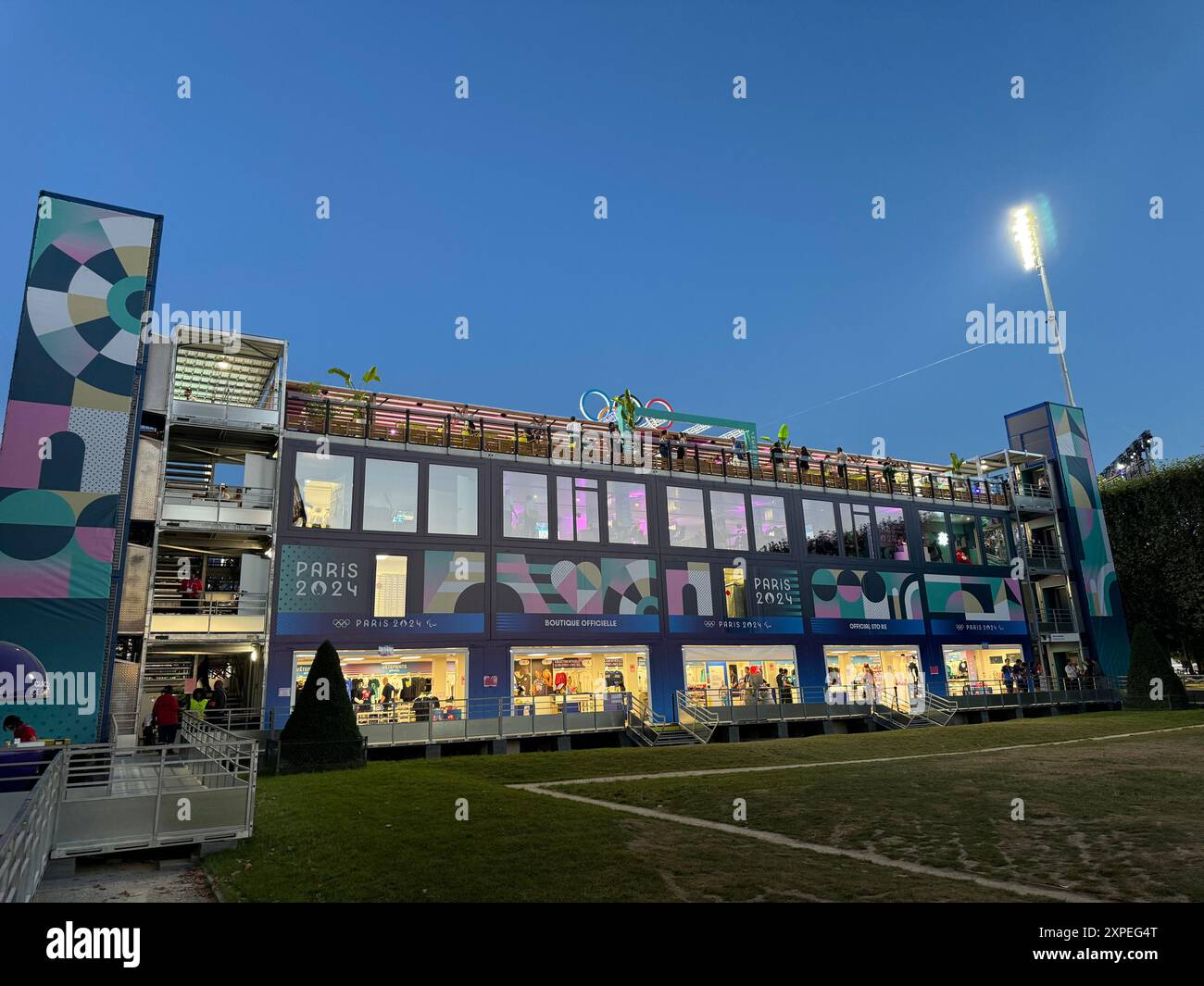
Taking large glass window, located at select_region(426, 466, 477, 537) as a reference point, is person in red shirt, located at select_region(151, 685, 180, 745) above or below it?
below

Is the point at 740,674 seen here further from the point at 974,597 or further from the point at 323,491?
the point at 323,491

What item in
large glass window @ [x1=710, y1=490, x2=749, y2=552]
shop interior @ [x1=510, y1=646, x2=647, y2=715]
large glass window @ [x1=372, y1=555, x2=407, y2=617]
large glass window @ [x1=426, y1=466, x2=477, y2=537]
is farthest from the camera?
large glass window @ [x1=710, y1=490, x2=749, y2=552]

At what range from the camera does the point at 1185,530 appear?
45.8 metres

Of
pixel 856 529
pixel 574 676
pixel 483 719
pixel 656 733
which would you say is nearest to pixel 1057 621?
pixel 856 529

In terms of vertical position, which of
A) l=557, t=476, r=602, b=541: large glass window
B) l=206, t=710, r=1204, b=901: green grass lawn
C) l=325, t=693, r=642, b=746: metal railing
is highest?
l=557, t=476, r=602, b=541: large glass window

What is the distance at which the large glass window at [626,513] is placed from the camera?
1435 inches

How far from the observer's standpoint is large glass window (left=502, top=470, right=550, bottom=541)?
112ft

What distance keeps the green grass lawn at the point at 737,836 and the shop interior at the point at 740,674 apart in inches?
583

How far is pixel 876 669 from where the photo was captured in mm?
41375

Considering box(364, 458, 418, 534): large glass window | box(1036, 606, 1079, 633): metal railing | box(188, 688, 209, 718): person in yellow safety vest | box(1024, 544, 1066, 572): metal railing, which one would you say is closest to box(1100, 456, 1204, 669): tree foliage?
box(1024, 544, 1066, 572): metal railing

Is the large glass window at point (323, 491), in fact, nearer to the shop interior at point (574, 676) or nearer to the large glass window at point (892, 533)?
the shop interior at point (574, 676)

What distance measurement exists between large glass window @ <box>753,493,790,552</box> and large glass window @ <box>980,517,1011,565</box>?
14405 mm

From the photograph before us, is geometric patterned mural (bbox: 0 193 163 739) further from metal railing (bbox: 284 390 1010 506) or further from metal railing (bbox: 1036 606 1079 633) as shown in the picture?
metal railing (bbox: 1036 606 1079 633)
